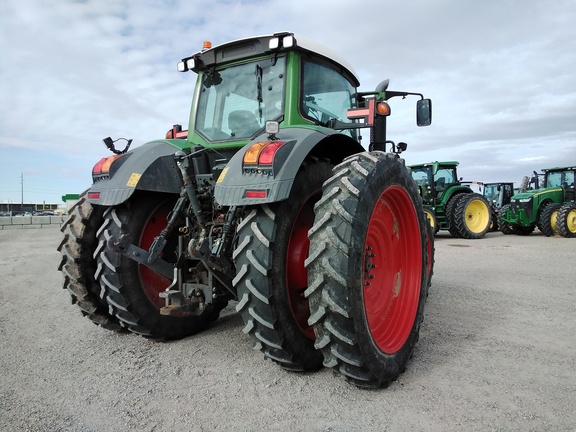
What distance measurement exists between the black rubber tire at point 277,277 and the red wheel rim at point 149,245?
1143 mm

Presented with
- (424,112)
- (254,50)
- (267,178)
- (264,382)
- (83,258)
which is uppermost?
(254,50)

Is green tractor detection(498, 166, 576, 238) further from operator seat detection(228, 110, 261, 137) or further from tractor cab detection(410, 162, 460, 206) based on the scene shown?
operator seat detection(228, 110, 261, 137)

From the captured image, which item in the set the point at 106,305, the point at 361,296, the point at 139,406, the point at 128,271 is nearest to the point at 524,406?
the point at 361,296

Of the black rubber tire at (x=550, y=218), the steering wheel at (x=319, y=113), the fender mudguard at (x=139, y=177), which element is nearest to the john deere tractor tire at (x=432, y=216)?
the black rubber tire at (x=550, y=218)

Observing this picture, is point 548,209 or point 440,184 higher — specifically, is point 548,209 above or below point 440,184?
below

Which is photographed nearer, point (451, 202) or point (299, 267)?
point (299, 267)

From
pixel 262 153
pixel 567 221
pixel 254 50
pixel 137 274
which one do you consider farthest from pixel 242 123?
pixel 567 221

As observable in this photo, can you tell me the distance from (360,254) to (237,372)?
1.18 metres

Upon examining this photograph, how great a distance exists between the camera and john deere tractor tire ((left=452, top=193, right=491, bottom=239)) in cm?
1282

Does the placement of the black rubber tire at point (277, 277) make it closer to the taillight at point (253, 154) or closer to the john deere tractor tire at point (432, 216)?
the taillight at point (253, 154)

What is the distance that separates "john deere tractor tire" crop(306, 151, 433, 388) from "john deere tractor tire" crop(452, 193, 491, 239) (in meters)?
10.6

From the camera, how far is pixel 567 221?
13188 mm

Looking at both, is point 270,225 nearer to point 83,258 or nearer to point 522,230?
point 83,258

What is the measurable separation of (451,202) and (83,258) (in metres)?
11.9
